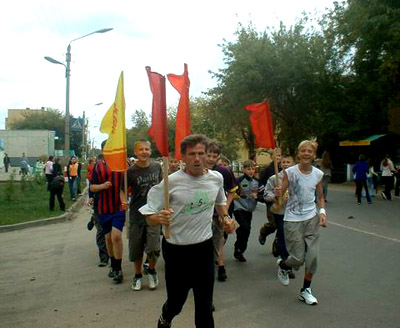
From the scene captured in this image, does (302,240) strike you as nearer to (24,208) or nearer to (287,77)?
(24,208)

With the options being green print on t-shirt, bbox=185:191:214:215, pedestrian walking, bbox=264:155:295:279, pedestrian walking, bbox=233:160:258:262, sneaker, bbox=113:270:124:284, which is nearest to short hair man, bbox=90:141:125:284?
sneaker, bbox=113:270:124:284

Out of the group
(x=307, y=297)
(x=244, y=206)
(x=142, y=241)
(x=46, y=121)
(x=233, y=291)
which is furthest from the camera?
(x=46, y=121)

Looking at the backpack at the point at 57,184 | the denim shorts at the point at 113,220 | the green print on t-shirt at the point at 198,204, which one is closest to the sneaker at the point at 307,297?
the green print on t-shirt at the point at 198,204

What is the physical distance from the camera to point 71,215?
48.7ft

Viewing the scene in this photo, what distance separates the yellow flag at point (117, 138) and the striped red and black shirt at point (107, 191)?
1.16 ft

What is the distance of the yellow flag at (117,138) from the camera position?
6.30 meters

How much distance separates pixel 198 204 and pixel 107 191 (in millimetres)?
3049

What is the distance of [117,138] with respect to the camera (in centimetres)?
642

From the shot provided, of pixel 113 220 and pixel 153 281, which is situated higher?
pixel 113 220

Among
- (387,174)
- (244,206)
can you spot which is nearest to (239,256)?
(244,206)

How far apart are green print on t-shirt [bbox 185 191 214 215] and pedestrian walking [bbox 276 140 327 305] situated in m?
1.92

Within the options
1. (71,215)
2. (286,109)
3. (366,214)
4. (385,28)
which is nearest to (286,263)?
(366,214)

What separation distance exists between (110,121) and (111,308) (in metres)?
2.43

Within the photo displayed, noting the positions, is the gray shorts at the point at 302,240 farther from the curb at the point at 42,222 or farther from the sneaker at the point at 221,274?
the curb at the point at 42,222
